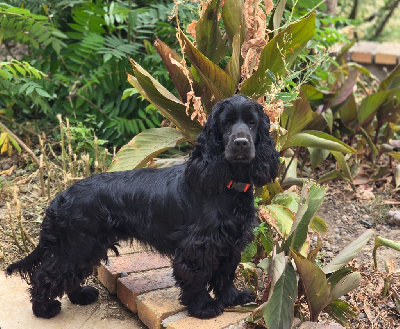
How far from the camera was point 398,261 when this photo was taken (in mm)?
3852

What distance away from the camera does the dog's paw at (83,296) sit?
3527mm

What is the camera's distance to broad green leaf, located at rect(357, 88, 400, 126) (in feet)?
16.6

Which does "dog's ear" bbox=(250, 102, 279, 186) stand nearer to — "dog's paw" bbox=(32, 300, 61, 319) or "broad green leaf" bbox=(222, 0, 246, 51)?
"broad green leaf" bbox=(222, 0, 246, 51)

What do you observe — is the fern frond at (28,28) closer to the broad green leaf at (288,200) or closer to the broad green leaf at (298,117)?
the broad green leaf at (298,117)

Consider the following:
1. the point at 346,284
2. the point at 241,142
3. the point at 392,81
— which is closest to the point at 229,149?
the point at 241,142

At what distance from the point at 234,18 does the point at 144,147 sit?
3.57ft

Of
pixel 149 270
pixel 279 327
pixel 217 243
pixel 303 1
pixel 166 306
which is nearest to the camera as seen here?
pixel 279 327

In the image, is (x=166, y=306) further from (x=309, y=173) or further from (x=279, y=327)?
(x=309, y=173)

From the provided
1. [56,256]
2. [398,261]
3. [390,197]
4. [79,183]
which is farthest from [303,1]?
[56,256]

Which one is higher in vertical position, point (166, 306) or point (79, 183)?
point (79, 183)

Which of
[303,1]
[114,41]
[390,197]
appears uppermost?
[303,1]

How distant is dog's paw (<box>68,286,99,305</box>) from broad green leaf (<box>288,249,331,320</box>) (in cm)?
141

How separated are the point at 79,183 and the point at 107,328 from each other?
87cm

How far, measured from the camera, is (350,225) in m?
4.47
